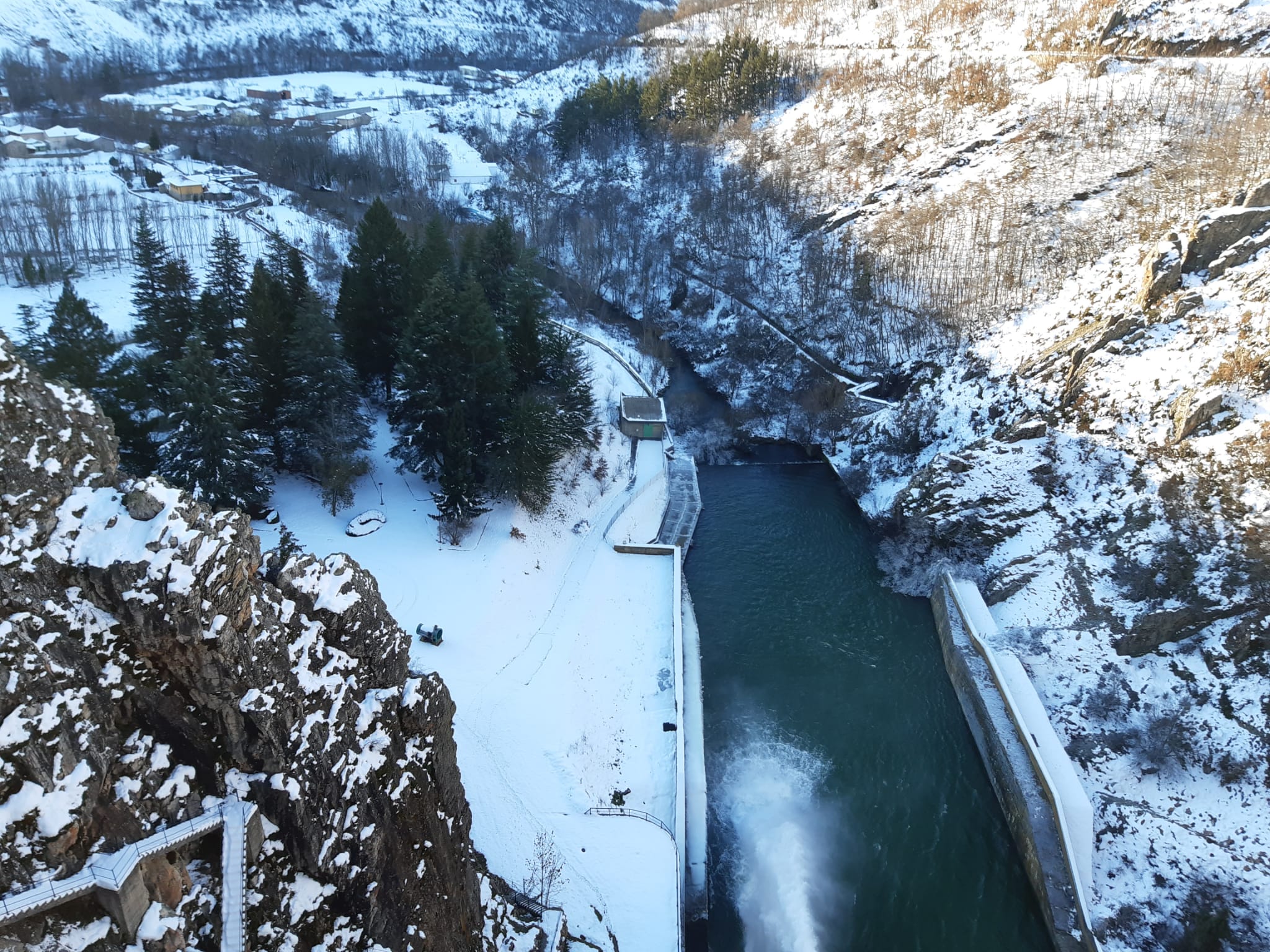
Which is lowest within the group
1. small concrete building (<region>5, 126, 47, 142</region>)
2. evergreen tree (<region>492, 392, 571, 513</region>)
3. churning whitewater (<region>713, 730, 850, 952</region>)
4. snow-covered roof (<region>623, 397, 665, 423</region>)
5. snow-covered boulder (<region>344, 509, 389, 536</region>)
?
churning whitewater (<region>713, 730, 850, 952</region>)

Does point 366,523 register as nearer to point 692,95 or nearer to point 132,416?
point 132,416

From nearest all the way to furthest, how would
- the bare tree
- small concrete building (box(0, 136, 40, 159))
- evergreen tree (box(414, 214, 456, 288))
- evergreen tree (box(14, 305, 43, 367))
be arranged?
the bare tree < evergreen tree (box(14, 305, 43, 367)) < evergreen tree (box(414, 214, 456, 288)) < small concrete building (box(0, 136, 40, 159))

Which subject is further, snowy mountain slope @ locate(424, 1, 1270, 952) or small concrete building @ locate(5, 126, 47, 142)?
small concrete building @ locate(5, 126, 47, 142)

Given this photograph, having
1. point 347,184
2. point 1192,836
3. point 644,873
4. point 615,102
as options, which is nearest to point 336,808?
point 644,873

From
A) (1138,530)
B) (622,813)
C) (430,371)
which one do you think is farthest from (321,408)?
(1138,530)

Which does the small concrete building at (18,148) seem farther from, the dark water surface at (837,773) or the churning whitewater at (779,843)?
the churning whitewater at (779,843)

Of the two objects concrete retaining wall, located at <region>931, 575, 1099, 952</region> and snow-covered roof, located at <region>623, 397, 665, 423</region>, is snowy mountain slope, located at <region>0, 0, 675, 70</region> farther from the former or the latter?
concrete retaining wall, located at <region>931, 575, 1099, 952</region>

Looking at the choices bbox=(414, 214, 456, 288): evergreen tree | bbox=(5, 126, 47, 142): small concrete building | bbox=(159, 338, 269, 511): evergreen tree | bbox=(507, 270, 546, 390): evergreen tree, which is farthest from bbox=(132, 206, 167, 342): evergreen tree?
bbox=(5, 126, 47, 142): small concrete building

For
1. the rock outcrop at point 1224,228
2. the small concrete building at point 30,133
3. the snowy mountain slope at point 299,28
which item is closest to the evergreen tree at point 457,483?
the rock outcrop at point 1224,228
